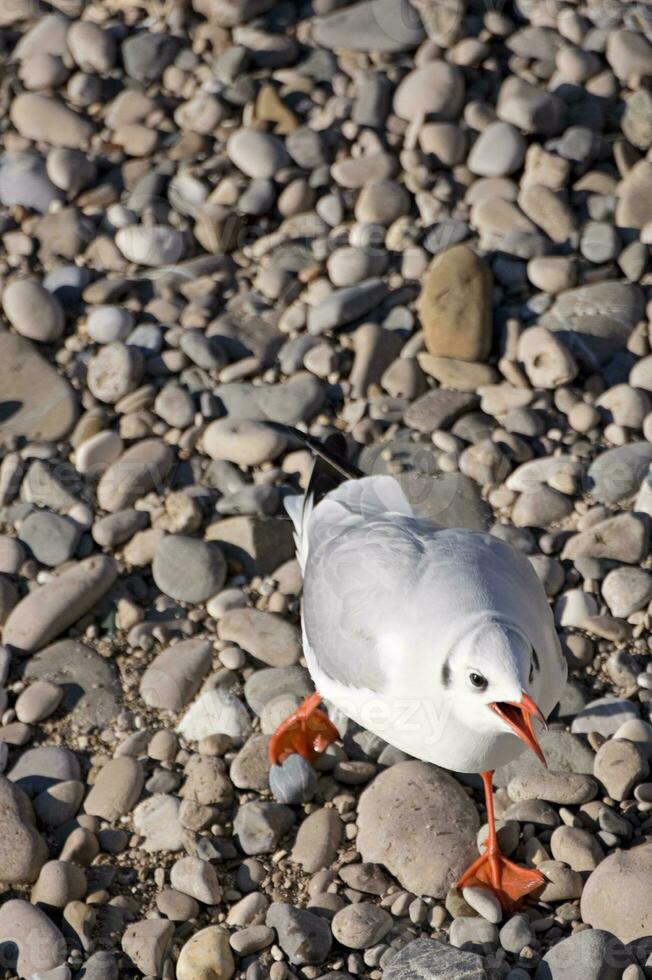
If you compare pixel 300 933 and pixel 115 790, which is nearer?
pixel 300 933

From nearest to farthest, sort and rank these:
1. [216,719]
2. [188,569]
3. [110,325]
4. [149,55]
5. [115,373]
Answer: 1. [216,719]
2. [188,569]
3. [115,373]
4. [110,325]
5. [149,55]

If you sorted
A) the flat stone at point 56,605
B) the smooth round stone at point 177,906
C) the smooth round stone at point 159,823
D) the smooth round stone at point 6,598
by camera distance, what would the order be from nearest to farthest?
the smooth round stone at point 177,906
the smooth round stone at point 159,823
the flat stone at point 56,605
the smooth round stone at point 6,598

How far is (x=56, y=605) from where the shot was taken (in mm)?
4934

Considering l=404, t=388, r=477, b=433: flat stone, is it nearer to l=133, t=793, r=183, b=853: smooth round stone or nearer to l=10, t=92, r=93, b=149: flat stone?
l=133, t=793, r=183, b=853: smooth round stone

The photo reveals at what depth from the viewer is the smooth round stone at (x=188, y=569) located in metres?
5.04

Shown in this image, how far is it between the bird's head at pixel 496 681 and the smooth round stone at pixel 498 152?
12.5 ft

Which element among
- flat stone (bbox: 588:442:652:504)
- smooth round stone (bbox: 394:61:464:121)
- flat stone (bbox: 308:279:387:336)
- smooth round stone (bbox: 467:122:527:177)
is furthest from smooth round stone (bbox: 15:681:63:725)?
smooth round stone (bbox: 394:61:464:121)

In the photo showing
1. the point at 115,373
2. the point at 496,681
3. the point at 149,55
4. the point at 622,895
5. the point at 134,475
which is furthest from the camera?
the point at 149,55

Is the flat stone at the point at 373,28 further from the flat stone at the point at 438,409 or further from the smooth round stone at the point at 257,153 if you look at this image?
the flat stone at the point at 438,409

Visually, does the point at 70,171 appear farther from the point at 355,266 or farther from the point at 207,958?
the point at 207,958

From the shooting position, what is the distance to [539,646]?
3660 millimetres

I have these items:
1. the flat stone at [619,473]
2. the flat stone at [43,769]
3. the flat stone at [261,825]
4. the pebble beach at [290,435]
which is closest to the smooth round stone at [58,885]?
the pebble beach at [290,435]

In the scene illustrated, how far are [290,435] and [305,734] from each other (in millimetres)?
1659

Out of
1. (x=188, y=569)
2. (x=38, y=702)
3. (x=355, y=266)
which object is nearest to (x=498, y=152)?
(x=355, y=266)
